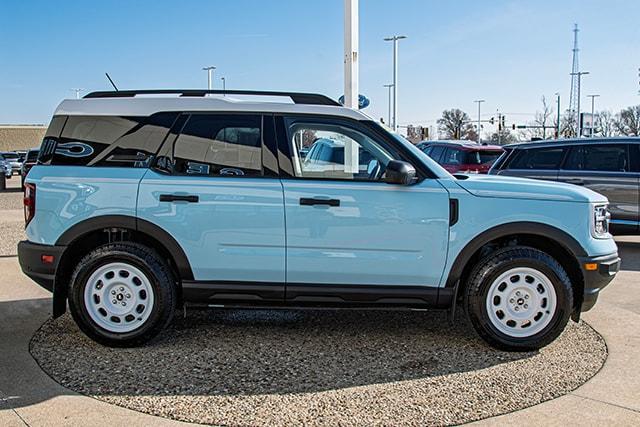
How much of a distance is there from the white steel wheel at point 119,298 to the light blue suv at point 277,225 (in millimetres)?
11

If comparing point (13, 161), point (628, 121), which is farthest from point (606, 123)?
point (13, 161)

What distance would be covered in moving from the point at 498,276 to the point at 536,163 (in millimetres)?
5764

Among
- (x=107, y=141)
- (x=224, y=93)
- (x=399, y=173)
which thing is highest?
(x=224, y=93)

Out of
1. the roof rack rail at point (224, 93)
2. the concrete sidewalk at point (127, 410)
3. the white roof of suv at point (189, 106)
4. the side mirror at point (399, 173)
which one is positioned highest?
the roof rack rail at point (224, 93)

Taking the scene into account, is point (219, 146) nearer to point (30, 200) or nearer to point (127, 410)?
point (30, 200)

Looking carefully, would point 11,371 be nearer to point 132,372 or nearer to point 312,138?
point 132,372

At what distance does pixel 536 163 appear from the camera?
9.69 m

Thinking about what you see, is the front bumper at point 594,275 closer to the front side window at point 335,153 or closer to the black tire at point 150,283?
the front side window at point 335,153

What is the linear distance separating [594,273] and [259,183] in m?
2.66

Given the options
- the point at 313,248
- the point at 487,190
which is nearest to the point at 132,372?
the point at 313,248

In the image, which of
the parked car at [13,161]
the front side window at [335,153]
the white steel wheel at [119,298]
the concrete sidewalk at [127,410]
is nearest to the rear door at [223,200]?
Answer: the front side window at [335,153]

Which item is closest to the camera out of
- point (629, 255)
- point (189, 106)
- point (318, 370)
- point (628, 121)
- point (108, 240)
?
point (318, 370)

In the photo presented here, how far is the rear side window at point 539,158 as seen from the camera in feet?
31.3

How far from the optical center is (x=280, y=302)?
15.2 feet
